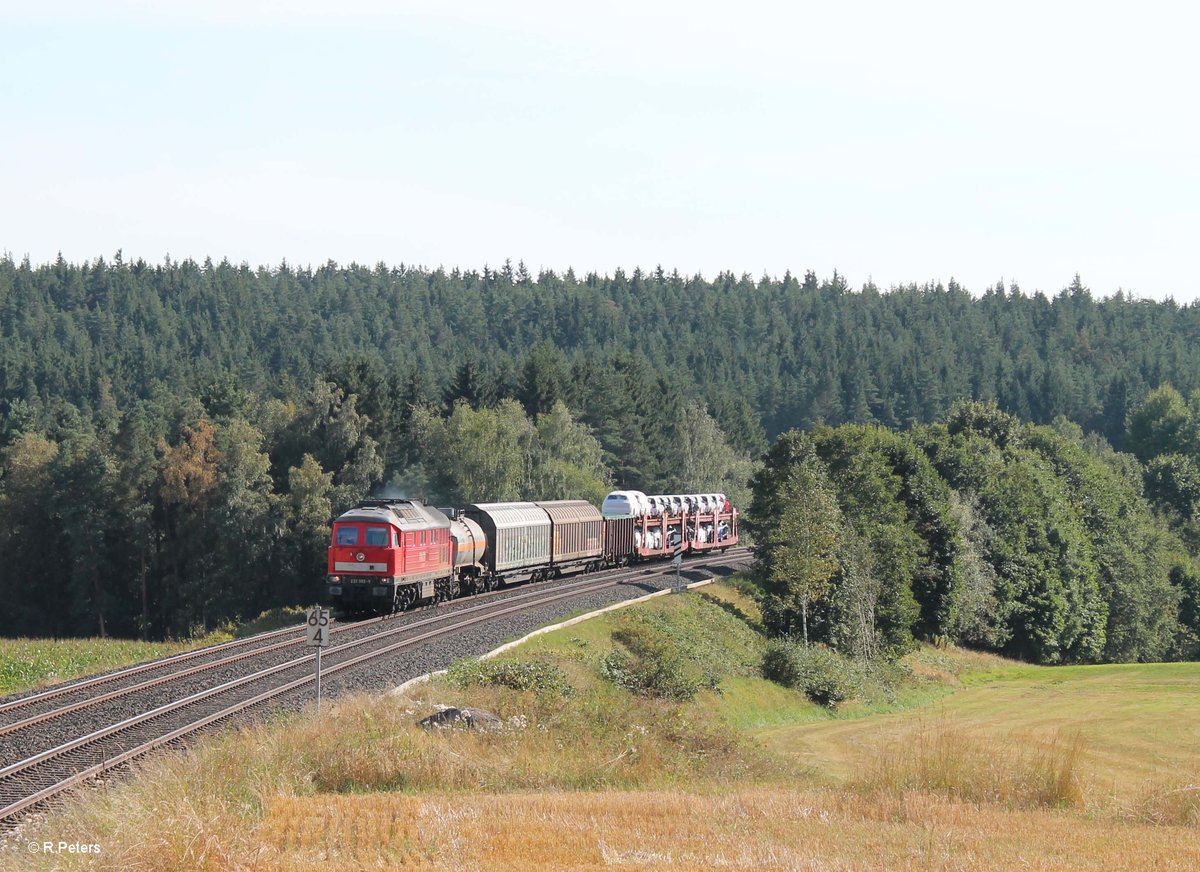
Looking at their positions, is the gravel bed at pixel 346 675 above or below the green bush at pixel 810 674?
above

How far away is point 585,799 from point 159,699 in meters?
11.2

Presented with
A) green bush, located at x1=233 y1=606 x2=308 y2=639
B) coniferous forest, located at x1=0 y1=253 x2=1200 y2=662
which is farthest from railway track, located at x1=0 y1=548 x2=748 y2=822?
coniferous forest, located at x1=0 y1=253 x2=1200 y2=662

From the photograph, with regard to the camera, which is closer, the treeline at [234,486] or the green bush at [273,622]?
the green bush at [273,622]

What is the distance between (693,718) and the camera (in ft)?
94.1

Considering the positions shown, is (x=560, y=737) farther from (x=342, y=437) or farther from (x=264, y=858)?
(x=342, y=437)

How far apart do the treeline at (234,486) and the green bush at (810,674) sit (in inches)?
1745

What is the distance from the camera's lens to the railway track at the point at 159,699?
1830 cm

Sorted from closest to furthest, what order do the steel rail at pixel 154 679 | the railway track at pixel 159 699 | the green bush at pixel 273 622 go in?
1. the railway track at pixel 159 699
2. the steel rail at pixel 154 679
3. the green bush at pixel 273 622

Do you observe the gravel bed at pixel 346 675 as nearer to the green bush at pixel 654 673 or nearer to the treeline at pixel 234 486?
the green bush at pixel 654 673

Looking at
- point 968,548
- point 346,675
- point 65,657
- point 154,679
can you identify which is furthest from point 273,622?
point 968,548

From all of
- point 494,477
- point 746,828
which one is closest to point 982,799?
point 746,828

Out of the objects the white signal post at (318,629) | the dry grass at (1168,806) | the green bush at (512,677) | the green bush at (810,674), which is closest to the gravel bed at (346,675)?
the green bush at (512,677)

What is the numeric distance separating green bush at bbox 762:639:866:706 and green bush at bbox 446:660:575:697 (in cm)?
1950

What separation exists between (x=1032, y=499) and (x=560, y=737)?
61.6 metres
